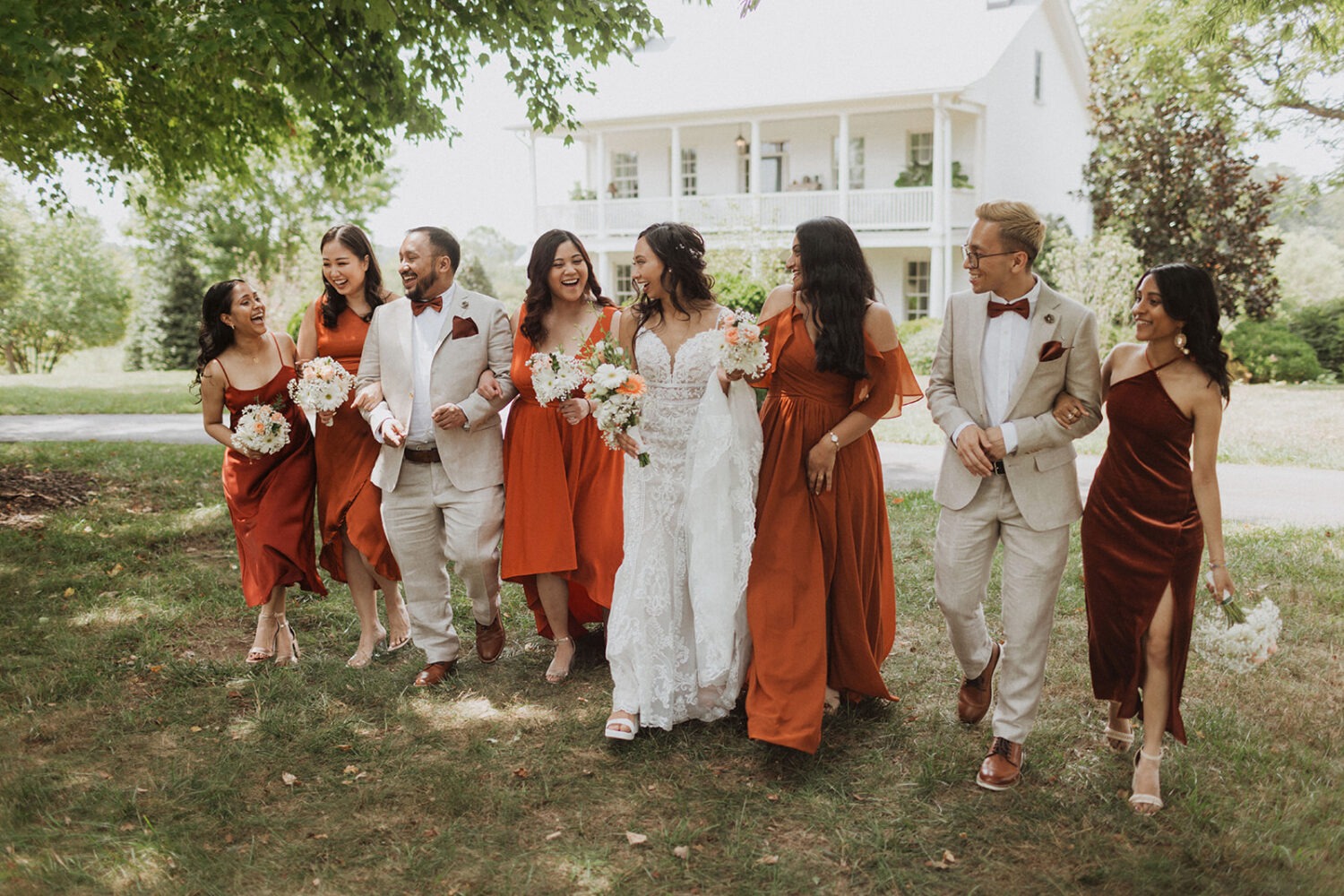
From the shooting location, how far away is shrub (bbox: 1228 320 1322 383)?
19641mm

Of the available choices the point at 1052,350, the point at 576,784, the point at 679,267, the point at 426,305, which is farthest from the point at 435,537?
the point at 1052,350

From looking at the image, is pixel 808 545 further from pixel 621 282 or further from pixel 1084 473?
pixel 621 282

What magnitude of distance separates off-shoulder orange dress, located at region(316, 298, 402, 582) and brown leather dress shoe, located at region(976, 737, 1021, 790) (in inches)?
128

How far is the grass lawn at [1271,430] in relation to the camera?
1200 centimetres

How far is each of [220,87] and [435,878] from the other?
8346 millimetres

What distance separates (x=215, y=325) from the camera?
19.1 ft

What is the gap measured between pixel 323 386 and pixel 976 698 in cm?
366

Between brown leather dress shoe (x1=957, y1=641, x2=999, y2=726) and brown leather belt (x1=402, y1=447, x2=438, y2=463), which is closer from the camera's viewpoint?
→ brown leather dress shoe (x1=957, y1=641, x2=999, y2=726)

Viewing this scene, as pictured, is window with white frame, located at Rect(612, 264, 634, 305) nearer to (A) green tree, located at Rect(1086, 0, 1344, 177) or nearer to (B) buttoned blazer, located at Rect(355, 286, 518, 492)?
(A) green tree, located at Rect(1086, 0, 1344, 177)

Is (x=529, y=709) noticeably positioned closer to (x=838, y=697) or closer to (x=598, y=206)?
(x=838, y=697)

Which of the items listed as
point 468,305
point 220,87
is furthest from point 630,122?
point 468,305

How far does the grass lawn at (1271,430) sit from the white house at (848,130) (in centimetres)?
888

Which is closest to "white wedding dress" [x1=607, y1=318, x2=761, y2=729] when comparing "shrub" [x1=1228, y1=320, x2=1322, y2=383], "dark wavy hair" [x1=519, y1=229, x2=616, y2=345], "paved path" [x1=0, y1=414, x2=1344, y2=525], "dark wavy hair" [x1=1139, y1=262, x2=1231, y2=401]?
"dark wavy hair" [x1=519, y1=229, x2=616, y2=345]

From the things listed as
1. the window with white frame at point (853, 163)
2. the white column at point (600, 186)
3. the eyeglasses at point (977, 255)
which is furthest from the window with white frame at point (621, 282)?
the eyeglasses at point (977, 255)
